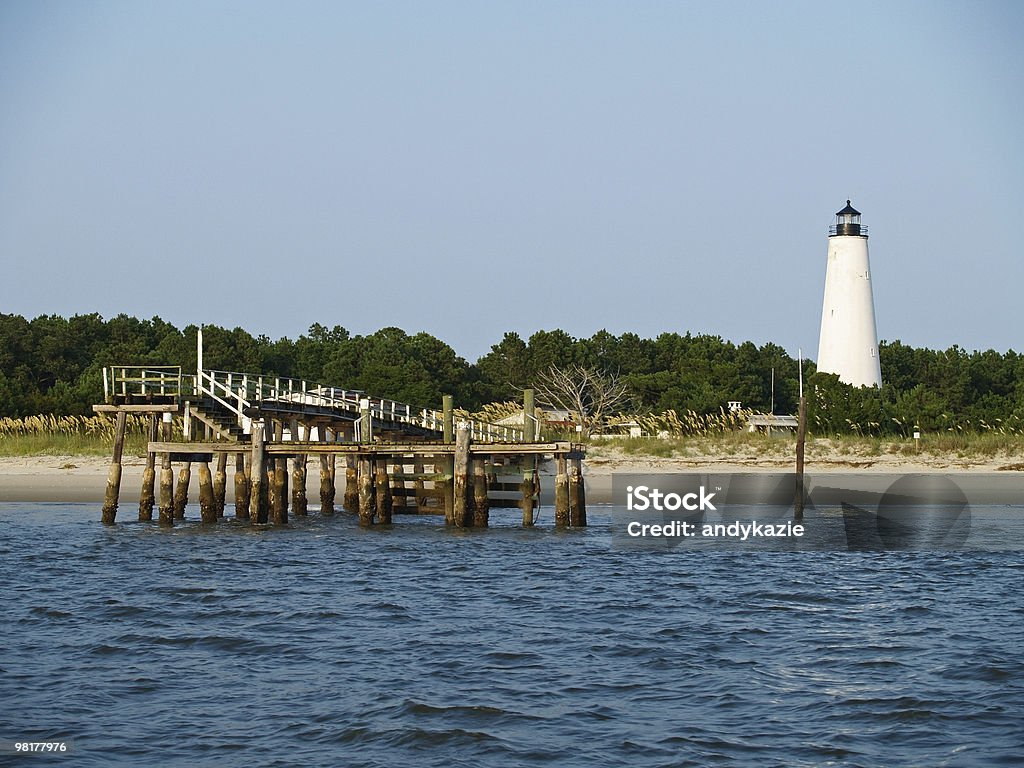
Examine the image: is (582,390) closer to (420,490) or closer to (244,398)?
(420,490)

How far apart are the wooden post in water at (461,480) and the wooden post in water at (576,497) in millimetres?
2323

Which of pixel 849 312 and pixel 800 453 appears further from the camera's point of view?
pixel 849 312

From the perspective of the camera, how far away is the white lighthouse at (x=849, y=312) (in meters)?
59.8

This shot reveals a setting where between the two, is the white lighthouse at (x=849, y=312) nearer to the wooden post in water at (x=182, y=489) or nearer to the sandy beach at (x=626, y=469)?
the sandy beach at (x=626, y=469)

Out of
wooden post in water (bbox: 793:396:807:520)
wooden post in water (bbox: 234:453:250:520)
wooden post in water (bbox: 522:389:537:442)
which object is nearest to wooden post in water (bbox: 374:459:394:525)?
wooden post in water (bbox: 234:453:250:520)

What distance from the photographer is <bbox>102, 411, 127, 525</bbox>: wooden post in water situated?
28.1 meters

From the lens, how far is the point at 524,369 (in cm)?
7162

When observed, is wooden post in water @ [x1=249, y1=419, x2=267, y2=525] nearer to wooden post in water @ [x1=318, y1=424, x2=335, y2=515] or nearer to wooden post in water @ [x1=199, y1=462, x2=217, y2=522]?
wooden post in water @ [x1=199, y1=462, x2=217, y2=522]

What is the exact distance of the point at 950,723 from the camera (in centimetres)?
1341

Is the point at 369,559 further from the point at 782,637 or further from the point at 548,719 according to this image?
the point at 548,719

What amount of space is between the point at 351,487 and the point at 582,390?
35292 mm

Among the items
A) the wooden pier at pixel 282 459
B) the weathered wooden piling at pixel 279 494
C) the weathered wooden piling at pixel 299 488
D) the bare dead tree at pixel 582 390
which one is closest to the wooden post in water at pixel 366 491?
the wooden pier at pixel 282 459

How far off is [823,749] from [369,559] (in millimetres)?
14114

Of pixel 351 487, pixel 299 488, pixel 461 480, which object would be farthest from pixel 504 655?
pixel 351 487
